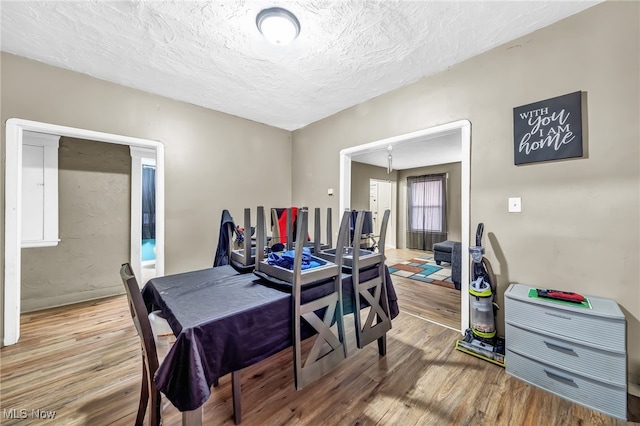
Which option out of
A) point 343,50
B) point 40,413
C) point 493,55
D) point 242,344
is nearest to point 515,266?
point 493,55

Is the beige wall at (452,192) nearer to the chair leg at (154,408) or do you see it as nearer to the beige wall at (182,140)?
the beige wall at (182,140)

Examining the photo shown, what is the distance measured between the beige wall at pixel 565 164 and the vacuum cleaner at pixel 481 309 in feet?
0.48

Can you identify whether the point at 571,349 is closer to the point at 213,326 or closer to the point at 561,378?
the point at 561,378

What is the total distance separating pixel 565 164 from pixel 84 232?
521 cm

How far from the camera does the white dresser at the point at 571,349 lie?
1384mm

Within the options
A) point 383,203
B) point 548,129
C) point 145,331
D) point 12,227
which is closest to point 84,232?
point 12,227

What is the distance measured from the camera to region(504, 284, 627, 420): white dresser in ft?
4.54

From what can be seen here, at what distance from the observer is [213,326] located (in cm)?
111

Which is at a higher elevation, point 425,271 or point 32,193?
point 32,193

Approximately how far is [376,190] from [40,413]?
23.2 ft

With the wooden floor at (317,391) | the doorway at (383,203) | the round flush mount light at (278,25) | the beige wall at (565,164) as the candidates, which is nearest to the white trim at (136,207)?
the wooden floor at (317,391)

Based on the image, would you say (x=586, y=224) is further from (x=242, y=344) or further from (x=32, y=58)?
(x=32, y=58)

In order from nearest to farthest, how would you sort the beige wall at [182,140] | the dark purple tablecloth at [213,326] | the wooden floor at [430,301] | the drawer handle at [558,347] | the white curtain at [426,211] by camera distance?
the dark purple tablecloth at [213,326], the drawer handle at [558,347], the beige wall at [182,140], the wooden floor at [430,301], the white curtain at [426,211]

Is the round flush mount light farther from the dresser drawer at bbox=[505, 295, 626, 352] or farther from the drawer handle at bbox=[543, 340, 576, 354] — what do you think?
the drawer handle at bbox=[543, 340, 576, 354]
